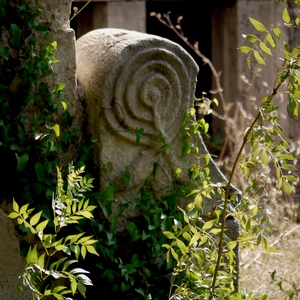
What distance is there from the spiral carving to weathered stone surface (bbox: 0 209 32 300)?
52 cm

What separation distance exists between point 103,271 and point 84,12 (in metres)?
3.41

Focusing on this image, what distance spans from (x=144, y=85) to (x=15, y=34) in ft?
1.71

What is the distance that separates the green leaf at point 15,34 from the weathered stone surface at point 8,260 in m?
0.61

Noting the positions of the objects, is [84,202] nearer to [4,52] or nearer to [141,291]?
[141,291]

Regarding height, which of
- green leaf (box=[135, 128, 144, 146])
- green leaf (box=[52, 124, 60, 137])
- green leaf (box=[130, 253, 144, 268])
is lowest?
green leaf (box=[130, 253, 144, 268])

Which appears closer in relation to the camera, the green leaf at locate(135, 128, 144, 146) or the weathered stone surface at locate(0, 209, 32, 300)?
the weathered stone surface at locate(0, 209, 32, 300)

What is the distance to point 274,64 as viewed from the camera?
629cm

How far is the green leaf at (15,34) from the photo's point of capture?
2.66 m

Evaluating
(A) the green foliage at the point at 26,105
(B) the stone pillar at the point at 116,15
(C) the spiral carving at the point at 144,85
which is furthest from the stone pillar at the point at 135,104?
(B) the stone pillar at the point at 116,15

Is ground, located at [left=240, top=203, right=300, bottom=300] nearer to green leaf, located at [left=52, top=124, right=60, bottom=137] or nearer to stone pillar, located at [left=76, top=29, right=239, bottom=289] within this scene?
stone pillar, located at [left=76, top=29, right=239, bottom=289]

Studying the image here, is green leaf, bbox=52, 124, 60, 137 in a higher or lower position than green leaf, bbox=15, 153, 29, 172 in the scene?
higher

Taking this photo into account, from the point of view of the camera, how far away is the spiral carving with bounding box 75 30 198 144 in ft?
9.32

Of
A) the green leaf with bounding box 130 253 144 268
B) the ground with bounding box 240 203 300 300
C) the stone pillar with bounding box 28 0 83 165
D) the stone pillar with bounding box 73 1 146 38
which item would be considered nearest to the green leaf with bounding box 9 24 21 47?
the stone pillar with bounding box 28 0 83 165

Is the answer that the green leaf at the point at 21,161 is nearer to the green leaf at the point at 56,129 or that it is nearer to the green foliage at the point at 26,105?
the green foliage at the point at 26,105
